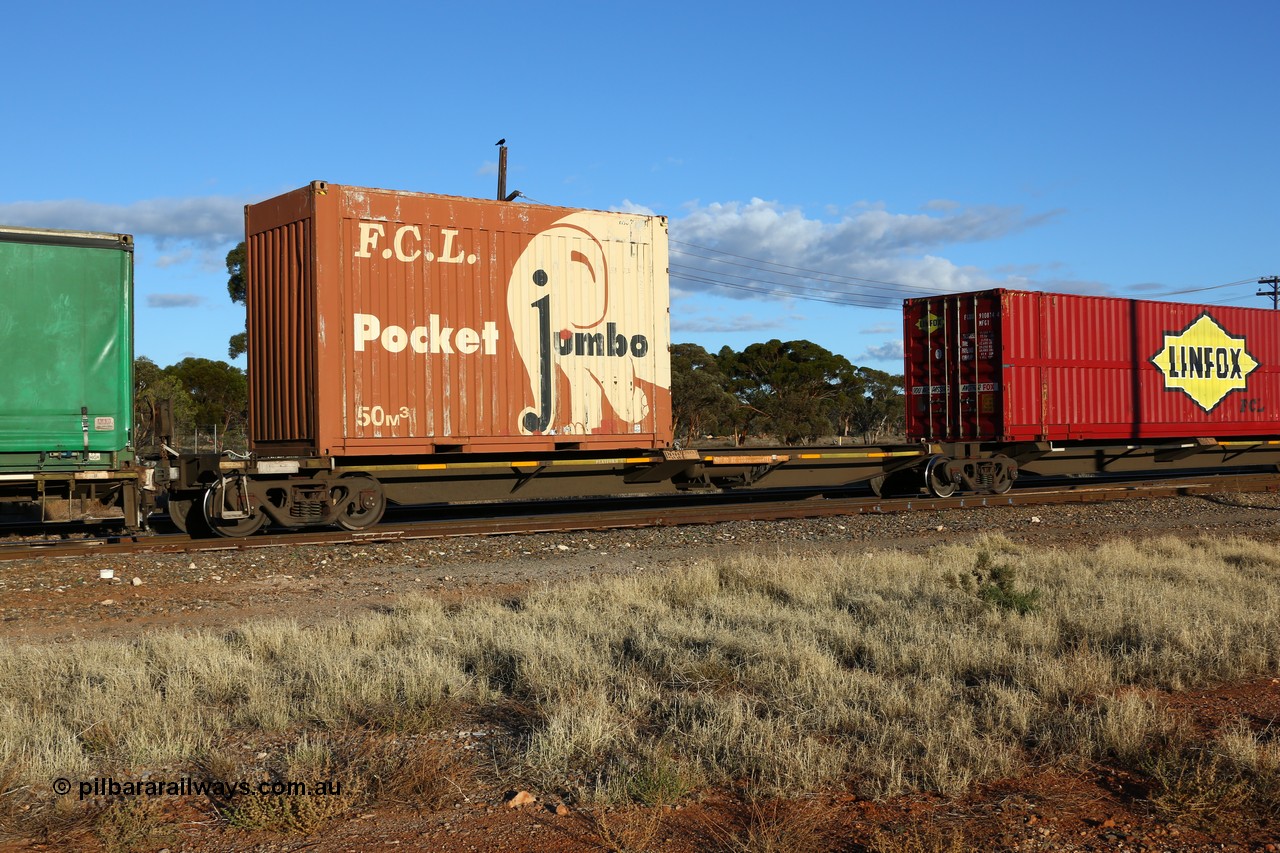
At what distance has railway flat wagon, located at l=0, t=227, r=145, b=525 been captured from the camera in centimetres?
1131

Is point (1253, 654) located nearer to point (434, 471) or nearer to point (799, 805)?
point (799, 805)

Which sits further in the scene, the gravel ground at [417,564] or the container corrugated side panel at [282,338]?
the container corrugated side panel at [282,338]

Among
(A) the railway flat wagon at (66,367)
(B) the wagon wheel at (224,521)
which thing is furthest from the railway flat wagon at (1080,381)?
(A) the railway flat wagon at (66,367)

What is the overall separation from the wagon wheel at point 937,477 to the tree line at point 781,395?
2226 cm

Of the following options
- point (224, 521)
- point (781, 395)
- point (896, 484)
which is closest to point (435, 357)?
point (224, 521)

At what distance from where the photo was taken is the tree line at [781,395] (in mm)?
47062

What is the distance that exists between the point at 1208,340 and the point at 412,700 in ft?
67.6

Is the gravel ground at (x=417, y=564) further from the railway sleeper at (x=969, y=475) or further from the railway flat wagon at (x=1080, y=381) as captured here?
the railway flat wagon at (x=1080, y=381)

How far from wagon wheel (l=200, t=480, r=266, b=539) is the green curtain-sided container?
1.05 m

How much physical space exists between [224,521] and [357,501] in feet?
5.19

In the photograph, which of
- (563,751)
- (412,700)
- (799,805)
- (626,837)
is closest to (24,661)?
(412,700)

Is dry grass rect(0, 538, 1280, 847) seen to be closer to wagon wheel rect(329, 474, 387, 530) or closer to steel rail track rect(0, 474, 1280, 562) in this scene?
steel rail track rect(0, 474, 1280, 562)

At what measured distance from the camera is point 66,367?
37.8ft

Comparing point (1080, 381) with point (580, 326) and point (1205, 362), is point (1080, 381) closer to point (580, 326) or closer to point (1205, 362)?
point (1205, 362)
